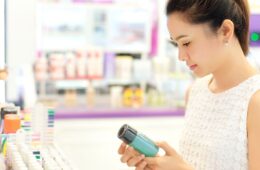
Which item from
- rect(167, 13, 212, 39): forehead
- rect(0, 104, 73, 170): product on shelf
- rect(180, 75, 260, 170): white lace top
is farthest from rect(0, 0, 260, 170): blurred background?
rect(167, 13, 212, 39): forehead

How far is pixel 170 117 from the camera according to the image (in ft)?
12.9

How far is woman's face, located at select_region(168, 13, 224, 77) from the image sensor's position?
157 cm

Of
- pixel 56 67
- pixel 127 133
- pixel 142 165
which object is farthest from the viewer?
pixel 56 67

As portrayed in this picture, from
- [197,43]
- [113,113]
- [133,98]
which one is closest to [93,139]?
[113,113]

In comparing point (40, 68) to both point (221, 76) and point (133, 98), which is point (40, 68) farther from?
point (221, 76)

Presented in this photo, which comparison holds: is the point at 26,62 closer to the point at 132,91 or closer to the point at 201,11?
the point at 132,91

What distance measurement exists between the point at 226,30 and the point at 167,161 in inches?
18.1

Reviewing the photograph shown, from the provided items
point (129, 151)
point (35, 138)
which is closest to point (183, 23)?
point (129, 151)

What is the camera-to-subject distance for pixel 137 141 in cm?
145

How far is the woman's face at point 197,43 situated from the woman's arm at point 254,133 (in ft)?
0.59

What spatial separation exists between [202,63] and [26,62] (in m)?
2.50

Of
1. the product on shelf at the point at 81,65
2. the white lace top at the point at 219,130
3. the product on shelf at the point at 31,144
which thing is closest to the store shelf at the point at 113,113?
the product on shelf at the point at 81,65

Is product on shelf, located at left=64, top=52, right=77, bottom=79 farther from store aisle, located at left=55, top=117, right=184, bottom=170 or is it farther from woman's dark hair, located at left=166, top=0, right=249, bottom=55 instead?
woman's dark hair, located at left=166, top=0, right=249, bottom=55

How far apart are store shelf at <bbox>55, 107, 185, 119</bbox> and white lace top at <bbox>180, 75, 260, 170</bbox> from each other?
1984 millimetres
